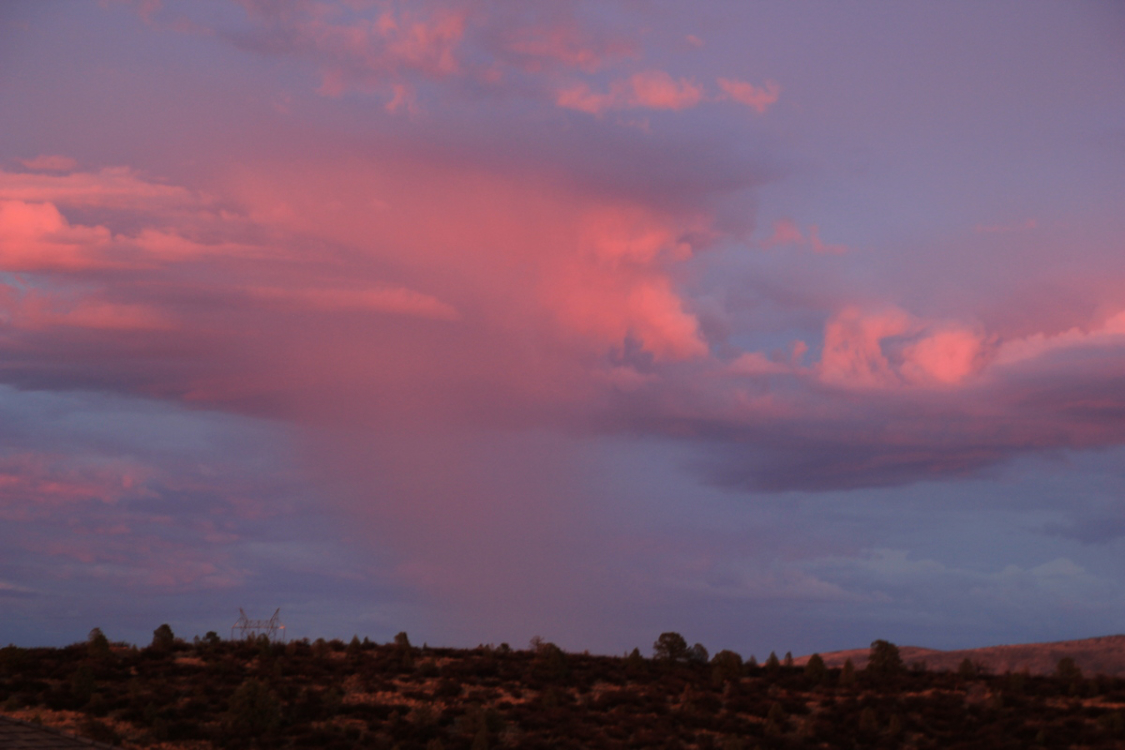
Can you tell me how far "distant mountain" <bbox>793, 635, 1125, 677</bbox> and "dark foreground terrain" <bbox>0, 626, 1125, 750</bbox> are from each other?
20318 millimetres

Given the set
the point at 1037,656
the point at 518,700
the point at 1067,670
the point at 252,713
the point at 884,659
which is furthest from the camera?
the point at 1037,656

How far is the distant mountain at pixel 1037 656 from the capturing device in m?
72.6

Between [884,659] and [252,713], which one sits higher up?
[884,659]

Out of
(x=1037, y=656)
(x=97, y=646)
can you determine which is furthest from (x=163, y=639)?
(x=1037, y=656)

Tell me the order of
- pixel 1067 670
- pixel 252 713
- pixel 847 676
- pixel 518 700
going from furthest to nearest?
pixel 1067 670
pixel 847 676
pixel 518 700
pixel 252 713

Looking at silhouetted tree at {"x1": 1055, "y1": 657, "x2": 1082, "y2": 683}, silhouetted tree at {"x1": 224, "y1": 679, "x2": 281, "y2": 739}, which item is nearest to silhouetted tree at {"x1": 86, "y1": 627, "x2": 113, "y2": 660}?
silhouetted tree at {"x1": 224, "y1": 679, "x2": 281, "y2": 739}

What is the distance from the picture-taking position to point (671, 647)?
58094mm

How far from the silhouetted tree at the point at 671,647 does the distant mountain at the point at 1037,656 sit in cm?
1710

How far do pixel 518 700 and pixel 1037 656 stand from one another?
4764 cm

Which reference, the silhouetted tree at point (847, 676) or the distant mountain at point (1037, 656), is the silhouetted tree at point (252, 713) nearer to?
the silhouetted tree at point (847, 676)

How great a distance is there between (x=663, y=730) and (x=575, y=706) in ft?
17.4

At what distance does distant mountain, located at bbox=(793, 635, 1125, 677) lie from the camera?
7262 centimetres

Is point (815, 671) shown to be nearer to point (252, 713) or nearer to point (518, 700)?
point (518, 700)

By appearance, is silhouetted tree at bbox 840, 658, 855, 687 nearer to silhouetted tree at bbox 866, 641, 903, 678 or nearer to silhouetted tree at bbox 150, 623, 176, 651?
silhouetted tree at bbox 866, 641, 903, 678
